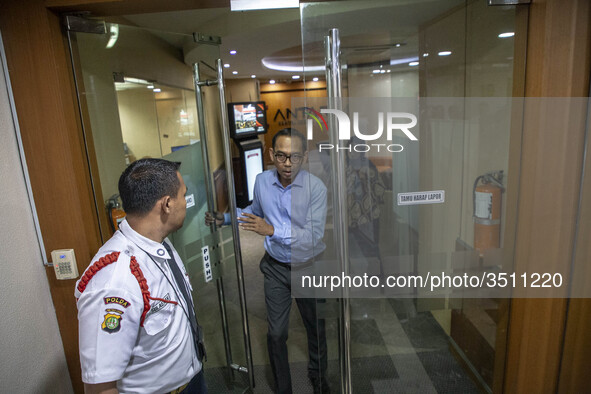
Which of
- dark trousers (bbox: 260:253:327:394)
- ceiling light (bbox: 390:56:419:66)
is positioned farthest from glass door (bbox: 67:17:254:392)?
ceiling light (bbox: 390:56:419:66)

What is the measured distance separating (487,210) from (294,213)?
0.86 m

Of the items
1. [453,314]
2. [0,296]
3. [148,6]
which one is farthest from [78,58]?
[453,314]

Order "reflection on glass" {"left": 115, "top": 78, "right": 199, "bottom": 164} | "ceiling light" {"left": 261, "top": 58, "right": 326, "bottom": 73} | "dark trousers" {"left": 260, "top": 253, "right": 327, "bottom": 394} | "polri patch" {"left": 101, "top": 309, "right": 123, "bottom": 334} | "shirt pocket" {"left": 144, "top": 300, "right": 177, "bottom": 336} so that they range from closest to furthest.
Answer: "polri patch" {"left": 101, "top": 309, "right": 123, "bottom": 334} < "shirt pocket" {"left": 144, "top": 300, "right": 177, "bottom": 336} < "reflection on glass" {"left": 115, "top": 78, "right": 199, "bottom": 164} < "dark trousers" {"left": 260, "top": 253, "right": 327, "bottom": 394} < "ceiling light" {"left": 261, "top": 58, "right": 326, "bottom": 73}

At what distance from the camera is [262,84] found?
8.98 metres

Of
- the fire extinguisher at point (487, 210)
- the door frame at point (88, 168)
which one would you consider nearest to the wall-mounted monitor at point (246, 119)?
the door frame at point (88, 168)

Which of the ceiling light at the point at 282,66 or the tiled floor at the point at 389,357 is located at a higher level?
the ceiling light at the point at 282,66

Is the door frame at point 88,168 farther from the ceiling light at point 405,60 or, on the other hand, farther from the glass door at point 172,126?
the ceiling light at point 405,60

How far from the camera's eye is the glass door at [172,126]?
1.61 m

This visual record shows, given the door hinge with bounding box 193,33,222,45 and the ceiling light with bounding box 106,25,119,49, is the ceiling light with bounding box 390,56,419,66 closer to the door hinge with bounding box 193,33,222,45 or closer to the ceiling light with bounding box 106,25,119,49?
the door hinge with bounding box 193,33,222,45

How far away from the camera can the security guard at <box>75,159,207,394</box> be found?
1.03 m

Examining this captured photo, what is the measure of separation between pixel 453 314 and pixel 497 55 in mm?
1220

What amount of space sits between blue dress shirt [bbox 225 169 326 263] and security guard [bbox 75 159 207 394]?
1.65 ft

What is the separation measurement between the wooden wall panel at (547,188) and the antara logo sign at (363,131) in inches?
20.3

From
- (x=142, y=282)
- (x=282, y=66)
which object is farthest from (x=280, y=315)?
(x=282, y=66)
